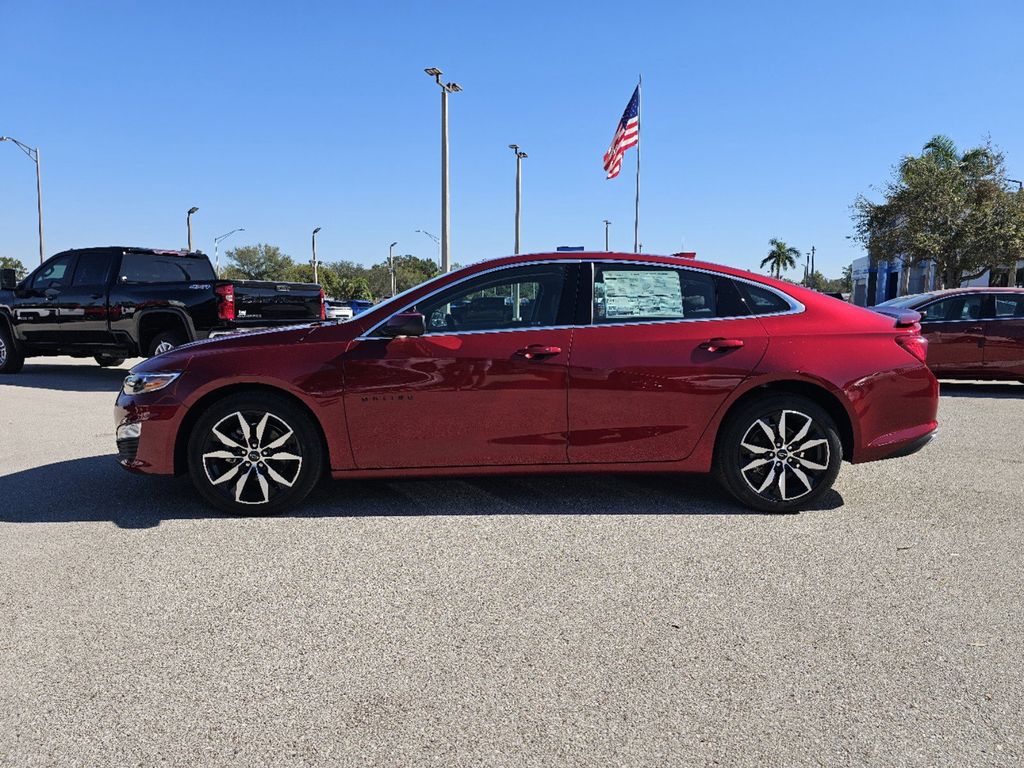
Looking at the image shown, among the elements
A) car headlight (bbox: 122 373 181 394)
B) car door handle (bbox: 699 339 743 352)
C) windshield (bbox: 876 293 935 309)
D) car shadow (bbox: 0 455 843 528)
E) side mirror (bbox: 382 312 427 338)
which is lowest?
car shadow (bbox: 0 455 843 528)

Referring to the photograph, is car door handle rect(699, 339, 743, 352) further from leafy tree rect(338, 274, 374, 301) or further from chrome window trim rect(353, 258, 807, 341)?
leafy tree rect(338, 274, 374, 301)

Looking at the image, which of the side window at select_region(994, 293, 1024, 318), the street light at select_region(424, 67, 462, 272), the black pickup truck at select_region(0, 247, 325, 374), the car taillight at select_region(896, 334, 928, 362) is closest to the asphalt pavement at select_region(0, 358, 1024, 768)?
the car taillight at select_region(896, 334, 928, 362)

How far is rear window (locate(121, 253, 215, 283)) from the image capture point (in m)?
11.3

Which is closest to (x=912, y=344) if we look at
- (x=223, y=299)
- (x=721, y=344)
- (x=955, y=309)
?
(x=721, y=344)

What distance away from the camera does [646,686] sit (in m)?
2.68

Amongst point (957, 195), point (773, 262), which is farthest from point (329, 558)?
point (773, 262)

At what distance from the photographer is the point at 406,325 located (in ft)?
14.7

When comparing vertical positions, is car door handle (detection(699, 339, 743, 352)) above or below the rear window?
below

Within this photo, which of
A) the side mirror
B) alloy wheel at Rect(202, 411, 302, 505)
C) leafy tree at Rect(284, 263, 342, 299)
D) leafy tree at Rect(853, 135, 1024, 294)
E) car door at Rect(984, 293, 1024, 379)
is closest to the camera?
the side mirror

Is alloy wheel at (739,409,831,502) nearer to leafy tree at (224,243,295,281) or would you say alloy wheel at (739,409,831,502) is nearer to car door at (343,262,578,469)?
car door at (343,262,578,469)

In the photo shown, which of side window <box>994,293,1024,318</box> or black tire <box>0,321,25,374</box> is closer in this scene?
side window <box>994,293,1024,318</box>

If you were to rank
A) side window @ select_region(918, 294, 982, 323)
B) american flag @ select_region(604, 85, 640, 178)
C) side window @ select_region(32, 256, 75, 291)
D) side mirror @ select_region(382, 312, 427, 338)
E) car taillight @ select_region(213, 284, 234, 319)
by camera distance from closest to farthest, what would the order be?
side mirror @ select_region(382, 312, 427, 338)
side window @ select_region(918, 294, 982, 323)
car taillight @ select_region(213, 284, 234, 319)
side window @ select_region(32, 256, 75, 291)
american flag @ select_region(604, 85, 640, 178)

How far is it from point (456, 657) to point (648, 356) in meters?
2.29

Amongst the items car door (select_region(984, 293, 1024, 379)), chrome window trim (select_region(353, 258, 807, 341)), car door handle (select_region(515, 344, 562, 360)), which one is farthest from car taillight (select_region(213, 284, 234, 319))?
car door (select_region(984, 293, 1024, 379))
